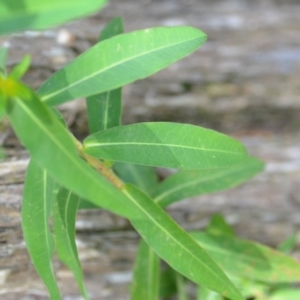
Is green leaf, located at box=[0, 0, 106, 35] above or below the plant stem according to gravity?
above

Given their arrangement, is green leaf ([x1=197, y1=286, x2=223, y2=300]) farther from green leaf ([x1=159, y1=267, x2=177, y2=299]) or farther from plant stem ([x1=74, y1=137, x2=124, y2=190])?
plant stem ([x1=74, y1=137, x2=124, y2=190])

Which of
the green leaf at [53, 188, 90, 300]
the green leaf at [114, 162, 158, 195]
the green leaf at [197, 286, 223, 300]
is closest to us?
the green leaf at [53, 188, 90, 300]

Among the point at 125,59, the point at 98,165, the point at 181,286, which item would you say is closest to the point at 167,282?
the point at 181,286

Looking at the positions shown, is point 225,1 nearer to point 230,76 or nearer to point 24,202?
point 230,76

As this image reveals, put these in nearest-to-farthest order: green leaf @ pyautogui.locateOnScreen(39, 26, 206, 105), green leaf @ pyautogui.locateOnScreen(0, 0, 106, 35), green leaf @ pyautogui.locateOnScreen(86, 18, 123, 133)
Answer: green leaf @ pyautogui.locateOnScreen(0, 0, 106, 35)
green leaf @ pyautogui.locateOnScreen(39, 26, 206, 105)
green leaf @ pyautogui.locateOnScreen(86, 18, 123, 133)

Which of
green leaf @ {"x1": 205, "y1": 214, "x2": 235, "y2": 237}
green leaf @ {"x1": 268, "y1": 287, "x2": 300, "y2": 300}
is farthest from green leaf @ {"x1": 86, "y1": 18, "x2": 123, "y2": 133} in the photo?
green leaf @ {"x1": 268, "y1": 287, "x2": 300, "y2": 300}

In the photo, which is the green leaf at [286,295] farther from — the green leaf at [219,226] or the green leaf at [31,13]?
the green leaf at [31,13]

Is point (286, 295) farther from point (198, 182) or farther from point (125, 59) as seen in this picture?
point (125, 59)
